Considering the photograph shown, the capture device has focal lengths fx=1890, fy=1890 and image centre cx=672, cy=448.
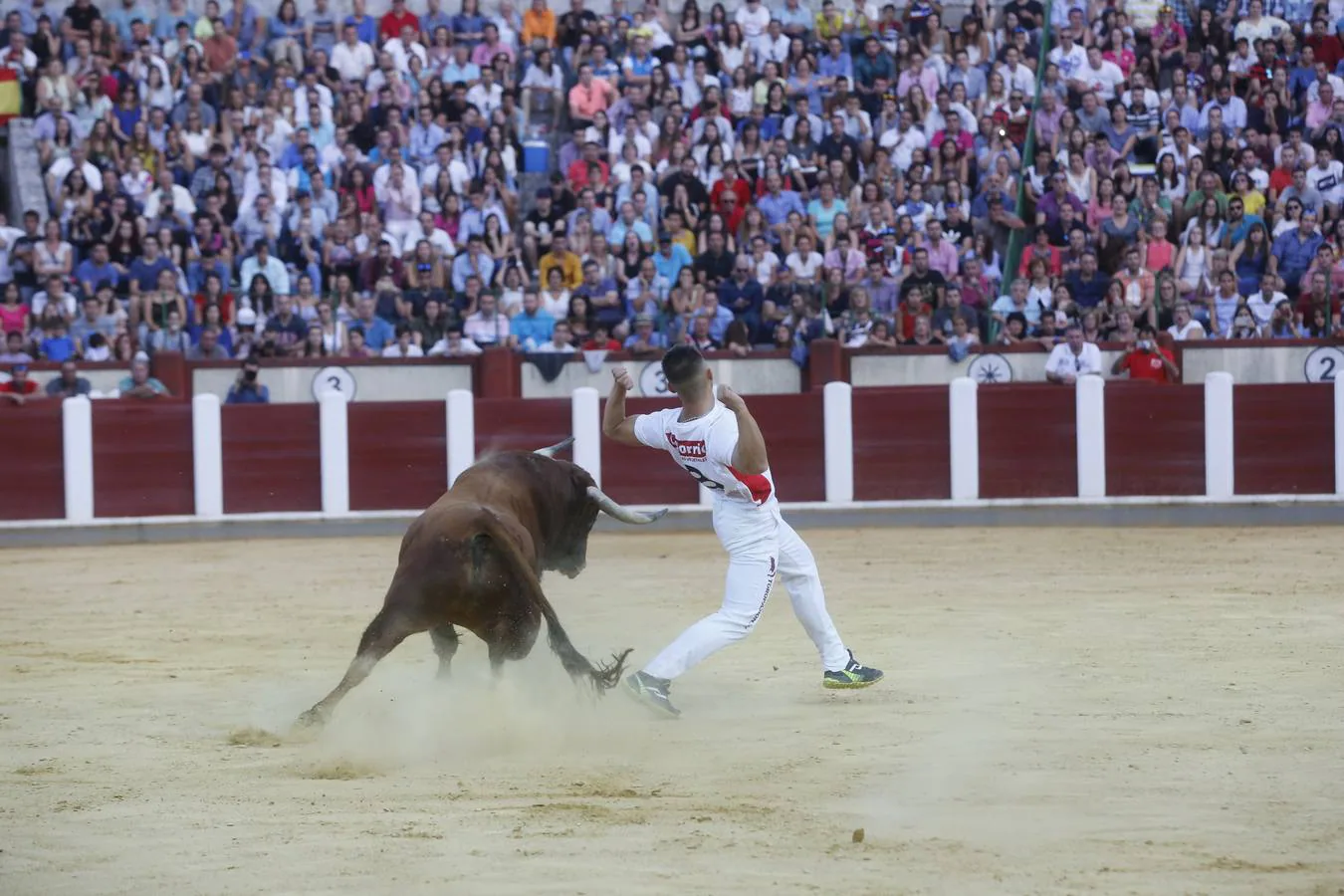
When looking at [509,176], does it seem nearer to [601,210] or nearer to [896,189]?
[601,210]

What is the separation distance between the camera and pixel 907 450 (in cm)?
1280

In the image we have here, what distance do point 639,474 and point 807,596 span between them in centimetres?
682

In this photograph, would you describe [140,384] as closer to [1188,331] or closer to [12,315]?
[12,315]

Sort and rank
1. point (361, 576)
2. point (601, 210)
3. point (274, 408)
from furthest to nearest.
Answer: point (601, 210), point (274, 408), point (361, 576)

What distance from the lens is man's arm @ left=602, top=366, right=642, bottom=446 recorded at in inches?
231

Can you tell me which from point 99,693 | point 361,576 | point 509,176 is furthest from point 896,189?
point 99,693

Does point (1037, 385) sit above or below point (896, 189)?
below

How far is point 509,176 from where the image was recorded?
47.0 ft

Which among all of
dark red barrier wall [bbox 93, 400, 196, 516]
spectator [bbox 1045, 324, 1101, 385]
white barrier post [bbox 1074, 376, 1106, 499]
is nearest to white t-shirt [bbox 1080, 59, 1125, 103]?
spectator [bbox 1045, 324, 1101, 385]

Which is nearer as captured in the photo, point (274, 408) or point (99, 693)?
point (99, 693)

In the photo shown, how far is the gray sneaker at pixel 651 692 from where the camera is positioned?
225 inches

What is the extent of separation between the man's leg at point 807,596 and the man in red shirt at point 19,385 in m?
8.16

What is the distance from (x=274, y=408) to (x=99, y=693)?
251 inches

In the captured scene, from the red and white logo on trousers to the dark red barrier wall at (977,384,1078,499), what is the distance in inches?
283
